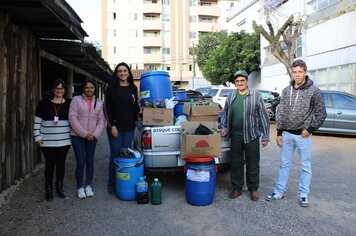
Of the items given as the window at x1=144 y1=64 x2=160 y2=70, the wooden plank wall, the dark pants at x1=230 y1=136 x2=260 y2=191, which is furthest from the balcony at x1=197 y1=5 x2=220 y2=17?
the dark pants at x1=230 y1=136 x2=260 y2=191

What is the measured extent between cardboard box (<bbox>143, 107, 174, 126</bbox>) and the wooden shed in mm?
1981

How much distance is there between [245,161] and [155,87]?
2104 mm

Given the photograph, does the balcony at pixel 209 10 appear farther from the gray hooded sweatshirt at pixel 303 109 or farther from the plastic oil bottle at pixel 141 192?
the plastic oil bottle at pixel 141 192

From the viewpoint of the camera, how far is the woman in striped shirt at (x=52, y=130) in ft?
16.1

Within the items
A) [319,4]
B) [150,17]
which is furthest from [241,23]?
[150,17]

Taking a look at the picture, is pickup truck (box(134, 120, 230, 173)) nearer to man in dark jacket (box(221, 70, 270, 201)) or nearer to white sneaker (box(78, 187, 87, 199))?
man in dark jacket (box(221, 70, 270, 201))

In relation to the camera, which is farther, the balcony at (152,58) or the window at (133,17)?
the balcony at (152,58)

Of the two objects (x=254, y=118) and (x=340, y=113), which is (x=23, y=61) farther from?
(x=340, y=113)

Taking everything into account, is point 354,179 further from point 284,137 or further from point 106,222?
point 106,222

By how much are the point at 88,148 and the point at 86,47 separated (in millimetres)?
3544

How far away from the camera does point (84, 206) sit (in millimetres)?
4793

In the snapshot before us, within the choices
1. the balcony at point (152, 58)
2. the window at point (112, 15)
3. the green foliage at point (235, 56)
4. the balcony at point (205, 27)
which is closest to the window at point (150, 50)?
the balcony at point (152, 58)

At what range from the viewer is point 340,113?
1126 cm

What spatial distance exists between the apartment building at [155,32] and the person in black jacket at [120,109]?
144 feet
